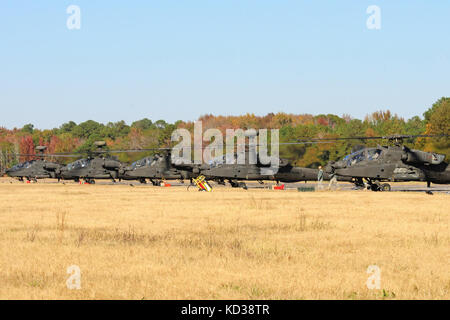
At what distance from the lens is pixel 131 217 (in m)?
19.5

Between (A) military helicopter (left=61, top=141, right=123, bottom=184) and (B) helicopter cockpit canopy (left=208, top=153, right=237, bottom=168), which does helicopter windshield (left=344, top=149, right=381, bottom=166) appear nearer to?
(B) helicopter cockpit canopy (left=208, top=153, right=237, bottom=168)

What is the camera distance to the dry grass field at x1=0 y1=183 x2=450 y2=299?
884cm

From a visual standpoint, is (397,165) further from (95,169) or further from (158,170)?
(95,169)

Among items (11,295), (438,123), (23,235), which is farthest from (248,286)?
(438,123)

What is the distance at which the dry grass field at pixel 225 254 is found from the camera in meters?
8.84

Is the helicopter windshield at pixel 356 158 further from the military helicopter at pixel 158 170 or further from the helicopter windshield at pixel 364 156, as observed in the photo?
the military helicopter at pixel 158 170

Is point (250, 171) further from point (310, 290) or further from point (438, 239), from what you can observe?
point (310, 290)

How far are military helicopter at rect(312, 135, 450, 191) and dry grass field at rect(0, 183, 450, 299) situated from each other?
15001 mm

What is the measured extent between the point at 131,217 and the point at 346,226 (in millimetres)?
7479

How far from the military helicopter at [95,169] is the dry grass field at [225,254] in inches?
1324

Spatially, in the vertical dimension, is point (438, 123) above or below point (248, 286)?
above

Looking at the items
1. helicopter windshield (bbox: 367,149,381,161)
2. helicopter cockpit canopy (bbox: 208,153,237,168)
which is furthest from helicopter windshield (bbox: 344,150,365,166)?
helicopter cockpit canopy (bbox: 208,153,237,168)

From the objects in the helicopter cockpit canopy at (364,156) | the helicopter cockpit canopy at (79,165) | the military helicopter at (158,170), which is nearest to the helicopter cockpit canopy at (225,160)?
the military helicopter at (158,170)

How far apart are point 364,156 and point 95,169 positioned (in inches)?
1158
